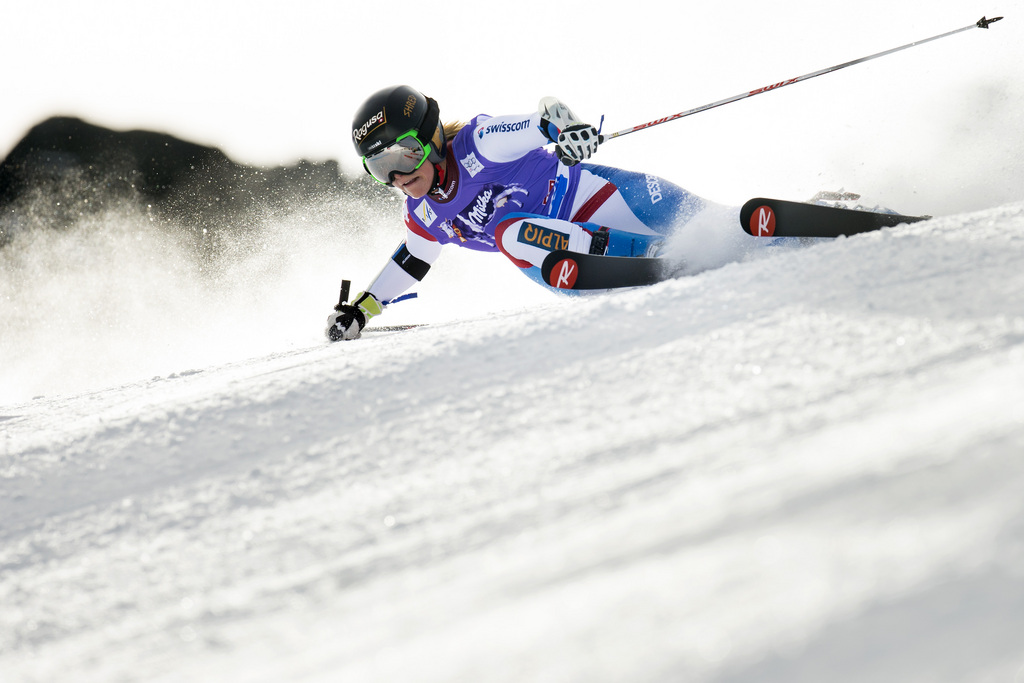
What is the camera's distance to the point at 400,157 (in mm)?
2678

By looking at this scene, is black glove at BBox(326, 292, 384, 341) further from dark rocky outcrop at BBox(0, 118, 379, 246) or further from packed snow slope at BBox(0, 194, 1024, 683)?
dark rocky outcrop at BBox(0, 118, 379, 246)

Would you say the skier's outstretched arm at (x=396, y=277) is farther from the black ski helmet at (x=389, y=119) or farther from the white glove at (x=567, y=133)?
the white glove at (x=567, y=133)

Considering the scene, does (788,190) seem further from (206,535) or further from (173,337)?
(173,337)

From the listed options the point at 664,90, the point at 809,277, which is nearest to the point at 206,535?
the point at 809,277

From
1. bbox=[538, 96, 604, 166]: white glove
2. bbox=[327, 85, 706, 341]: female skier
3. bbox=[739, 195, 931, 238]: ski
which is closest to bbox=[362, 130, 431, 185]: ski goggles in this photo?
bbox=[327, 85, 706, 341]: female skier

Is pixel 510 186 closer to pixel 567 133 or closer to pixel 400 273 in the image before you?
pixel 567 133

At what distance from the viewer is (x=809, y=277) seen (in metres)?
1.39

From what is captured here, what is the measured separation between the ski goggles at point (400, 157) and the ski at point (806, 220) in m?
1.28

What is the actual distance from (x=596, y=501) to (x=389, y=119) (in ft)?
7.12

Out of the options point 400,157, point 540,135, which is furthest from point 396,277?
point 540,135

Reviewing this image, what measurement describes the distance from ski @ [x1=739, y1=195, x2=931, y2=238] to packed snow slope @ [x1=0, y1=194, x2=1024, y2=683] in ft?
1.52

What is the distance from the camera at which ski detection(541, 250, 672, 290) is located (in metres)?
2.27

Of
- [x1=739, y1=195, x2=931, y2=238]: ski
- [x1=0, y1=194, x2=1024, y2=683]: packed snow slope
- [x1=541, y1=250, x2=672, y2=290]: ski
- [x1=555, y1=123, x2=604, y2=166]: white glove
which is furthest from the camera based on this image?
[x1=555, y1=123, x2=604, y2=166]: white glove

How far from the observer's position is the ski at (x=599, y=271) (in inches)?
89.3
